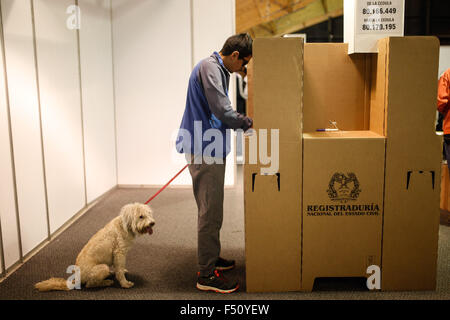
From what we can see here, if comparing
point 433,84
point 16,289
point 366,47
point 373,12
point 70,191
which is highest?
point 373,12

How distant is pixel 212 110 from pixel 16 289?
1559 millimetres

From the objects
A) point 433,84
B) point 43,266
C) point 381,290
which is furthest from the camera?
point 43,266

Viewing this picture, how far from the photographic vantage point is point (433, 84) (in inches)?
82.6

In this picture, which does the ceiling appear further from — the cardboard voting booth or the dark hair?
the dark hair

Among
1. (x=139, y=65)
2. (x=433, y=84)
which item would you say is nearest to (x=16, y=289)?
(x=433, y=84)

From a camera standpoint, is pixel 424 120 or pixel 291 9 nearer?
A: pixel 424 120

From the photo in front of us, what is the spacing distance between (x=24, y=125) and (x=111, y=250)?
117 centimetres

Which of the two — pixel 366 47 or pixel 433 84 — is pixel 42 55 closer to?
pixel 366 47

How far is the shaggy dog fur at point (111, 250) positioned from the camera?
2283mm

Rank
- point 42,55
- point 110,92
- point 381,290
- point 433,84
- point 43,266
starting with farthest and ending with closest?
point 110,92 < point 42,55 < point 43,266 < point 381,290 < point 433,84

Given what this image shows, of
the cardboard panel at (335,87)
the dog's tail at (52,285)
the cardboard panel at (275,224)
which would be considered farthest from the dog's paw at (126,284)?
the cardboard panel at (335,87)

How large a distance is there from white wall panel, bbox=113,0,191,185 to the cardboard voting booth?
283 cm

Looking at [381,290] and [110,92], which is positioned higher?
[110,92]

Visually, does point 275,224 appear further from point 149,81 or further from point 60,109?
point 149,81
